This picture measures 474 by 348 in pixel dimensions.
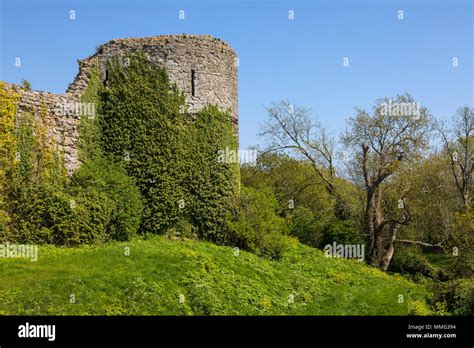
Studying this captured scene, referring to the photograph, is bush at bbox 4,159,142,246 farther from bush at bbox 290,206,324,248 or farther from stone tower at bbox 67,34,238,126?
bush at bbox 290,206,324,248

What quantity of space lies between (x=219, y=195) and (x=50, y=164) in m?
6.20

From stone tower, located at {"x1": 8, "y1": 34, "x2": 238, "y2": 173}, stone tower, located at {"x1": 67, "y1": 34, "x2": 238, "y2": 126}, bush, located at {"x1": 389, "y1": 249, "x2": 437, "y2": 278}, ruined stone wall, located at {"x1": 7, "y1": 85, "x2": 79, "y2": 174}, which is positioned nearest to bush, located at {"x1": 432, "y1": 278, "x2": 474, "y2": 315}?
bush, located at {"x1": 389, "y1": 249, "x2": 437, "y2": 278}

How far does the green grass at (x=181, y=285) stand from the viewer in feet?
42.7

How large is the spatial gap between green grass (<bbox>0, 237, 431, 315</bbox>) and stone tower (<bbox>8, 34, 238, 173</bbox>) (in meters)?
4.60

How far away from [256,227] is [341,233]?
293 inches

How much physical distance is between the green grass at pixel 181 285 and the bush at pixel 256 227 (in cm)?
78

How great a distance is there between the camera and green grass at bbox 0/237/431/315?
512 inches

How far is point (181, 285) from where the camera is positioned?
49.1 ft
